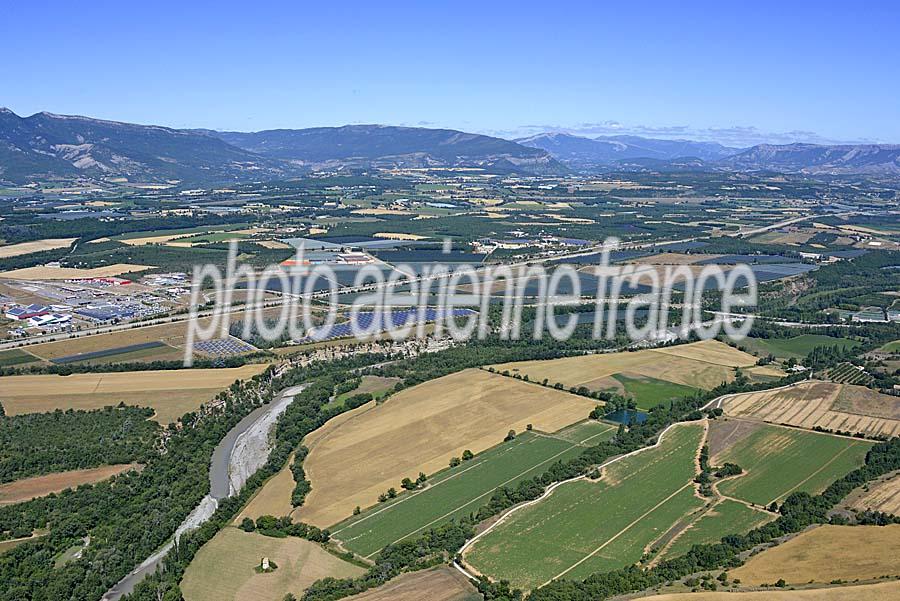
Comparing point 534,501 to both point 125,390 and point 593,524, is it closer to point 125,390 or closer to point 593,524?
point 593,524

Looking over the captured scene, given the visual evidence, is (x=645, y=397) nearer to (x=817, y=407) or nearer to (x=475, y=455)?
(x=817, y=407)

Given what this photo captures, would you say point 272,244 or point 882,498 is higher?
point 272,244

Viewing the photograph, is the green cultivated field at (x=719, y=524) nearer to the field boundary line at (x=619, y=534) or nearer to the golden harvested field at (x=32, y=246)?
the field boundary line at (x=619, y=534)

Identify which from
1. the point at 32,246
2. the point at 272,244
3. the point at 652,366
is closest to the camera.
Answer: the point at 652,366

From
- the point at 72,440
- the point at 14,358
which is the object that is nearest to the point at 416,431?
the point at 72,440

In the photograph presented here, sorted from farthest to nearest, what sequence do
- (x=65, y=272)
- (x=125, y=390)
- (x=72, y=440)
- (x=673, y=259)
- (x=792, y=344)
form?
(x=673, y=259), (x=65, y=272), (x=792, y=344), (x=125, y=390), (x=72, y=440)

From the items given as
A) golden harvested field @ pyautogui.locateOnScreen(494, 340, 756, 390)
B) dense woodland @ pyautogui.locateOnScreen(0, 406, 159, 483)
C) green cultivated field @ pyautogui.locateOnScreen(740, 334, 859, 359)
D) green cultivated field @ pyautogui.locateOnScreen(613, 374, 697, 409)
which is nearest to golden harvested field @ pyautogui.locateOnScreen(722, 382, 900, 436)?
green cultivated field @ pyautogui.locateOnScreen(613, 374, 697, 409)

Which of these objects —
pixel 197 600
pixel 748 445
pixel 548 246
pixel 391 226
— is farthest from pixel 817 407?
pixel 391 226

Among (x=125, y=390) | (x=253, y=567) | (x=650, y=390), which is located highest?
(x=650, y=390)
